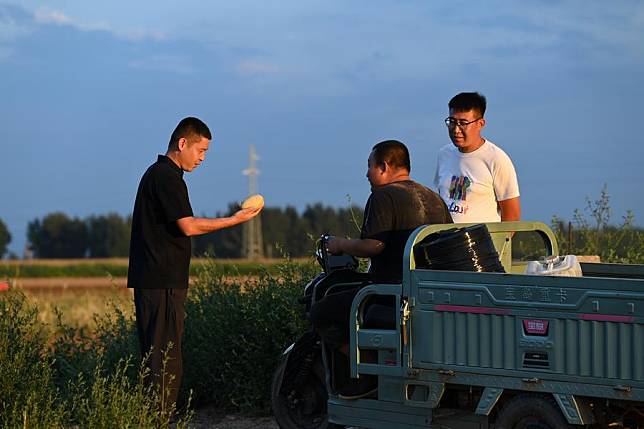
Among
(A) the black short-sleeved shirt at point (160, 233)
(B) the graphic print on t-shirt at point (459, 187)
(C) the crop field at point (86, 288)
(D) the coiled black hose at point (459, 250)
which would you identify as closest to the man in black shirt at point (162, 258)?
(A) the black short-sleeved shirt at point (160, 233)

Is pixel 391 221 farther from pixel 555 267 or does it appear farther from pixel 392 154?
pixel 555 267

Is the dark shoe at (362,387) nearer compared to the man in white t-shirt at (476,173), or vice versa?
the dark shoe at (362,387)

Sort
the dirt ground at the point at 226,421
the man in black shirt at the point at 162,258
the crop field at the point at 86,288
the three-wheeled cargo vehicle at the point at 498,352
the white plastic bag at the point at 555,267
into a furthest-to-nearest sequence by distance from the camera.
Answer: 1. the crop field at the point at 86,288
2. the dirt ground at the point at 226,421
3. the man in black shirt at the point at 162,258
4. the white plastic bag at the point at 555,267
5. the three-wheeled cargo vehicle at the point at 498,352

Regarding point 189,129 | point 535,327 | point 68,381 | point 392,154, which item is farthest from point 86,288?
point 535,327

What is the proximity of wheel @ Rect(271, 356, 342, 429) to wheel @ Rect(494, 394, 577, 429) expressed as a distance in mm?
1804

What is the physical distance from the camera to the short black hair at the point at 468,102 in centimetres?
810

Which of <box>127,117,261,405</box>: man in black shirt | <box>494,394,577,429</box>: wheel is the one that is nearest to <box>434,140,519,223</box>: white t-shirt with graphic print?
<box>127,117,261,405</box>: man in black shirt

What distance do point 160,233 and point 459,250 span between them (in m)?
2.30

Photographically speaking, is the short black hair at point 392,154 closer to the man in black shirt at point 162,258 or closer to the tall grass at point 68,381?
the man in black shirt at point 162,258

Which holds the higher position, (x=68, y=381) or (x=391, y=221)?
(x=391, y=221)

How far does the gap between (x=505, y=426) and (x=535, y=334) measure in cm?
60

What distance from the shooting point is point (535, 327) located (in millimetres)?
6098

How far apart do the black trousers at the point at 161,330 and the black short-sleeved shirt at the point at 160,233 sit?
0.26ft

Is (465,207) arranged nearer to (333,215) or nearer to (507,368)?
(507,368)
